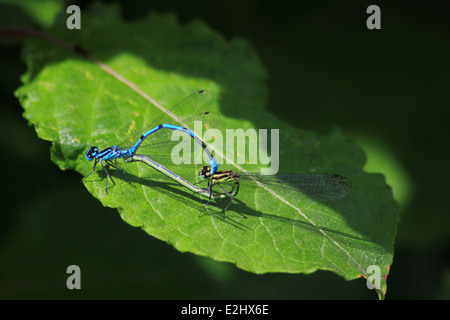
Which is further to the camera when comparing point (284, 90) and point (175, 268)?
point (284, 90)

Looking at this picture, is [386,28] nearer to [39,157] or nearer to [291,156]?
[291,156]

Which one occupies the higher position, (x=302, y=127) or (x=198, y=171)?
(x=302, y=127)

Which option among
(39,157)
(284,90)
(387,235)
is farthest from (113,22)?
(387,235)

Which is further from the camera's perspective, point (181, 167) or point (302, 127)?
point (302, 127)

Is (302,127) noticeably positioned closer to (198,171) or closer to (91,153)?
(198,171)

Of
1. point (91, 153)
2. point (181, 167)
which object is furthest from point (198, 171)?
point (91, 153)

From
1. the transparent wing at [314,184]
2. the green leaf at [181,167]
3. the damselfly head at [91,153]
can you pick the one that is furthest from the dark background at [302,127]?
the transparent wing at [314,184]
